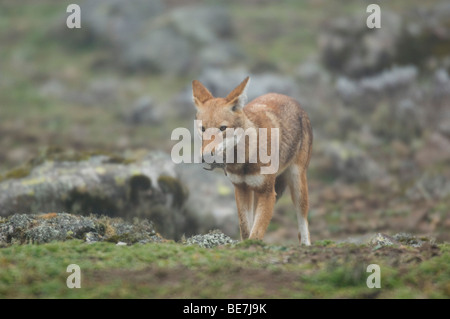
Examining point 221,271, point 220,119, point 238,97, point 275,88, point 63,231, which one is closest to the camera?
point 221,271

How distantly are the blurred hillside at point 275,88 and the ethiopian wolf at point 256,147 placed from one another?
16.6ft

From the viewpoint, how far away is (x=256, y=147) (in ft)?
33.8

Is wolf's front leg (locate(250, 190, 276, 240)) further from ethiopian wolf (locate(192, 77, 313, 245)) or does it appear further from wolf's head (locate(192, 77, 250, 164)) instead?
wolf's head (locate(192, 77, 250, 164))

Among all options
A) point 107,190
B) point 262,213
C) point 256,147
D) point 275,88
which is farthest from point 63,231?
point 275,88

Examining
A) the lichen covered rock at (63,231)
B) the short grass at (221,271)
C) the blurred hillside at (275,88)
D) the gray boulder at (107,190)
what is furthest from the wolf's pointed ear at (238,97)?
the blurred hillside at (275,88)

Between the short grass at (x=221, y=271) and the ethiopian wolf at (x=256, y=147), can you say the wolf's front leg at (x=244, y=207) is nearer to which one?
the ethiopian wolf at (x=256, y=147)

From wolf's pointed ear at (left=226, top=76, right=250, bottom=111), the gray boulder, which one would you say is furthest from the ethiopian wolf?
the gray boulder

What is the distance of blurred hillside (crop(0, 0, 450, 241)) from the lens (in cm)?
2245

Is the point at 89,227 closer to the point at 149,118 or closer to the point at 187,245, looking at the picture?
the point at 187,245

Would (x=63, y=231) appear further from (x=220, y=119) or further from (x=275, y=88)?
(x=275, y=88)

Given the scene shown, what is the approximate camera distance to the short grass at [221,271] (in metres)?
8.09

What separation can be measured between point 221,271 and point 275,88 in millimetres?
22883
